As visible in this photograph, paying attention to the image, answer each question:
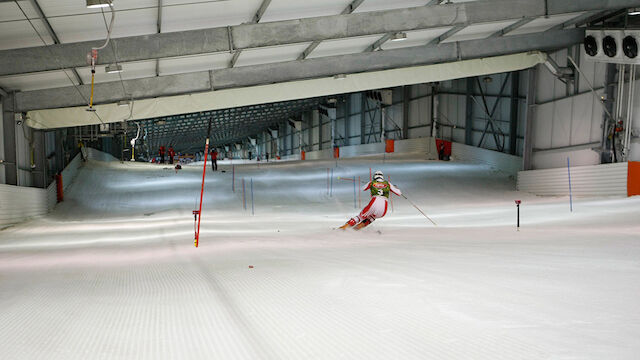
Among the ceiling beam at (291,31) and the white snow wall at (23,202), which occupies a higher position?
the ceiling beam at (291,31)

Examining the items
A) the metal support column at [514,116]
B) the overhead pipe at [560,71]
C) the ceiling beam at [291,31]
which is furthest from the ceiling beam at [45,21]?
the metal support column at [514,116]

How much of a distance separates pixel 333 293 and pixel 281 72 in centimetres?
1236

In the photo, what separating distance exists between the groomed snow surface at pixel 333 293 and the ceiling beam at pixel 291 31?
171 inches

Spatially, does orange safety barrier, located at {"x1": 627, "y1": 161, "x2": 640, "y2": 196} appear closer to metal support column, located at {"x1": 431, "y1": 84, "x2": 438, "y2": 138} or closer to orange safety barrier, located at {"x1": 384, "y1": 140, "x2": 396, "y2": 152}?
metal support column, located at {"x1": 431, "y1": 84, "x2": 438, "y2": 138}

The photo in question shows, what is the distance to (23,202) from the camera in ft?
52.4

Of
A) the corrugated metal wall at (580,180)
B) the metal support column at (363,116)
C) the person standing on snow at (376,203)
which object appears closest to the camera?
the person standing on snow at (376,203)

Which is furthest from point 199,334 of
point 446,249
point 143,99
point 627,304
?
point 143,99

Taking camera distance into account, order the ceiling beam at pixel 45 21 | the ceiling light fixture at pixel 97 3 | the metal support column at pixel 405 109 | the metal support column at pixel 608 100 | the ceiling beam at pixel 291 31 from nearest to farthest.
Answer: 1. the ceiling light fixture at pixel 97 3
2. the ceiling beam at pixel 45 21
3. the ceiling beam at pixel 291 31
4. the metal support column at pixel 608 100
5. the metal support column at pixel 405 109

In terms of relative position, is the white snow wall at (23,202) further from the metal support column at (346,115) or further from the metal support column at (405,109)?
the metal support column at (346,115)

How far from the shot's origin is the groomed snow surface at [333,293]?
10.5 feet

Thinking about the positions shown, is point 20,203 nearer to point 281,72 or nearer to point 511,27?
point 281,72

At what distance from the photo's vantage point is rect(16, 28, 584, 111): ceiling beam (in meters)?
15.5

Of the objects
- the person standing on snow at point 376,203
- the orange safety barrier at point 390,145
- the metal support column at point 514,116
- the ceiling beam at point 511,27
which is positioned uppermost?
the ceiling beam at point 511,27

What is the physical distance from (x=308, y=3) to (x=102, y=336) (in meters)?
10.1
